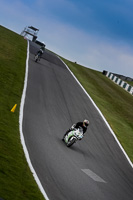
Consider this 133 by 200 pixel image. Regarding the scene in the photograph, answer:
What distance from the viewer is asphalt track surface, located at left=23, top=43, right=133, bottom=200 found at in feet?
38.7

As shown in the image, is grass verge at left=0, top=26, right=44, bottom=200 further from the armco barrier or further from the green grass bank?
the armco barrier

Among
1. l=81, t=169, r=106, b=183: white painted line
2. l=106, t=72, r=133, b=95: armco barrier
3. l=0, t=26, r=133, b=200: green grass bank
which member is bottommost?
l=81, t=169, r=106, b=183: white painted line

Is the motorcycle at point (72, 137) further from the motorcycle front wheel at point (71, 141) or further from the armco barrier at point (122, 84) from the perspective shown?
the armco barrier at point (122, 84)

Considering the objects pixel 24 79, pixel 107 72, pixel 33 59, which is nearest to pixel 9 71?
pixel 24 79

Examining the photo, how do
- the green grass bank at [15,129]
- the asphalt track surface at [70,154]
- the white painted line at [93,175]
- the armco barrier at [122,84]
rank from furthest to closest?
the armco barrier at [122,84]
the white painted line at [93,175]
the asphalt track surface at [70,154]
the green grass bank at [15,129]

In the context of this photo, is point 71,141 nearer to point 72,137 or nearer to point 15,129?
point 72,137

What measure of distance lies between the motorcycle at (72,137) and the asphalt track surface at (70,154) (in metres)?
0.31

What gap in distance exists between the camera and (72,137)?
15773 millimetres

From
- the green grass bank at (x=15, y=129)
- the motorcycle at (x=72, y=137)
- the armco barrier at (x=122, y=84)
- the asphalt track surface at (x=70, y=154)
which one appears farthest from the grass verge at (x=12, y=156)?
the armco barrier at (x=122, y=84)

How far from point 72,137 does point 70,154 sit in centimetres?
97

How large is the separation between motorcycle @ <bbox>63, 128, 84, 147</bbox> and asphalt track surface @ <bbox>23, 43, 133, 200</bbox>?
1.00 ft

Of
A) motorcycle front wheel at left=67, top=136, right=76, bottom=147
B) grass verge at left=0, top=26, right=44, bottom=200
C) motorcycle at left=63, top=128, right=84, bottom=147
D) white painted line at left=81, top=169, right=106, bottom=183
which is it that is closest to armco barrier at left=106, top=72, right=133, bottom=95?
grass verge at left=0, top=26, right=44, bottom=200

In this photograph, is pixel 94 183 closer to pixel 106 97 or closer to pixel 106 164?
pixel 106 164

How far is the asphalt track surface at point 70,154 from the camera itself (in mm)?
11781
